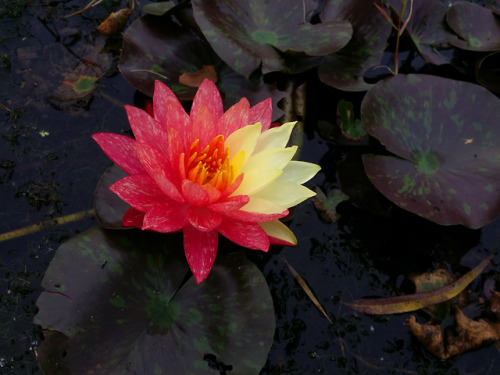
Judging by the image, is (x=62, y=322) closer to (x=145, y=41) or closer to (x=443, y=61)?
(x=145, y=41)

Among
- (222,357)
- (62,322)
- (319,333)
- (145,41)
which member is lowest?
(319,333)

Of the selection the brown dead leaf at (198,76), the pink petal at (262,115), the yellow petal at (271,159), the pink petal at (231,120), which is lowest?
the brown dead leaf at (198,76)

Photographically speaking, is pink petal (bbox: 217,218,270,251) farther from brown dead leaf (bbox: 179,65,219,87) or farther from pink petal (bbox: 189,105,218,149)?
brown dead leaf (bbox: 179,65,219,87)

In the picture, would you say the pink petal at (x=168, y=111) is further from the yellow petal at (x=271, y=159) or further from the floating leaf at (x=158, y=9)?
the floating leaf at (x=158, y=9)

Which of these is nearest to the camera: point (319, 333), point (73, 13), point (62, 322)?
point (62, 322)

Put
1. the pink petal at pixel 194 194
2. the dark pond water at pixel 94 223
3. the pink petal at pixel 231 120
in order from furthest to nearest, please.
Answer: the dark pond water at pixel 94 223 → the pink petal at pixel 231 120 → the pink petal at pixel 194 194

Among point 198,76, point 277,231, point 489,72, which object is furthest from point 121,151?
point 489,72

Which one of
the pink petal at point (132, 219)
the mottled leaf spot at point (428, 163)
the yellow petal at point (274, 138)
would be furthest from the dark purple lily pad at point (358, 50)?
the pink petal at point (132, 219)

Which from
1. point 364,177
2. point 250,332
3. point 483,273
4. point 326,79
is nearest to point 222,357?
point 250,332

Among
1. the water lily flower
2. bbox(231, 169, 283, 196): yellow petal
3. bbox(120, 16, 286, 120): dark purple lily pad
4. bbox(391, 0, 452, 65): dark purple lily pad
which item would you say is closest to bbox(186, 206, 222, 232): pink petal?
the water lily flower
